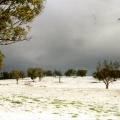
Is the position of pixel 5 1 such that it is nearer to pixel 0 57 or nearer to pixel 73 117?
pixel 0 57

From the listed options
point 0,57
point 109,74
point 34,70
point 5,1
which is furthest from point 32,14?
point 34,70

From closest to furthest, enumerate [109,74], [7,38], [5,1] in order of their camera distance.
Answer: [5,1] < [7,38] < [109,74]

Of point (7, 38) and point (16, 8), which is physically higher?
point (16, 8)

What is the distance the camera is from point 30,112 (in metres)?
22.9

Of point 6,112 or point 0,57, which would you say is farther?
point 0,57

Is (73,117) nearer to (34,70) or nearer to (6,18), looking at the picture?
(6,18)

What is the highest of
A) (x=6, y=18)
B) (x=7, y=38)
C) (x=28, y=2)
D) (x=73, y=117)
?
(x=28, y=2)

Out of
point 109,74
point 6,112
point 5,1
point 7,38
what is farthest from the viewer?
point 109,74

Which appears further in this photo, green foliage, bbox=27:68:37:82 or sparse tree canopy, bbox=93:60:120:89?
green foliage, bbox=27:68:37:82

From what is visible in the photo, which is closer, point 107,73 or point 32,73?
point 107,73

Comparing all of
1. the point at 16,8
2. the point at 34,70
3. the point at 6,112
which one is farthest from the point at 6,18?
the point at 34,70

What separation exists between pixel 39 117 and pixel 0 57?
Result: 418 inches

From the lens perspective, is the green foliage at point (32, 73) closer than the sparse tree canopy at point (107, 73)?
No

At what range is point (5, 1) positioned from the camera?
86.2ft
